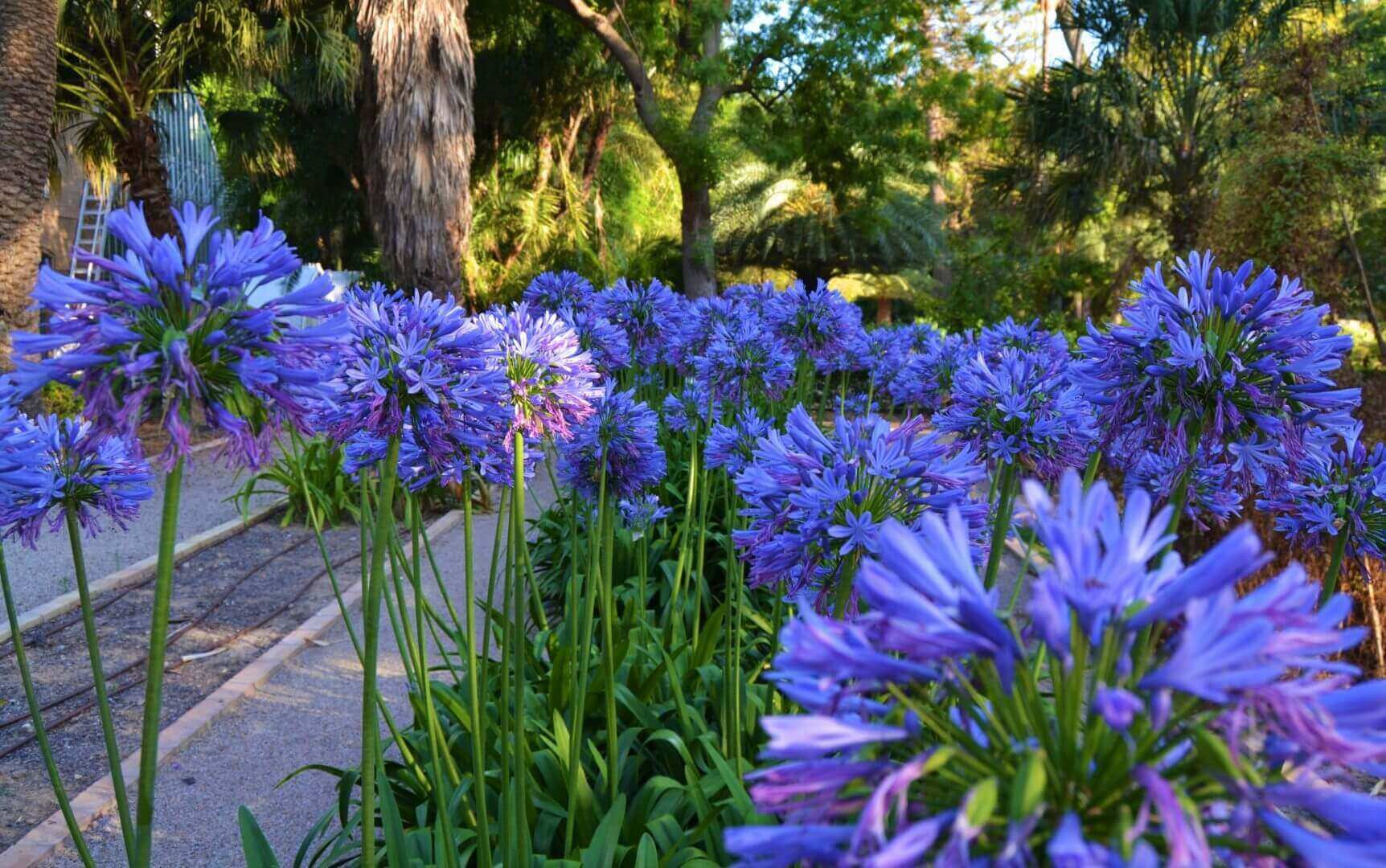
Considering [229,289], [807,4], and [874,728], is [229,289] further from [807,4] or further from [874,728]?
[807,4]

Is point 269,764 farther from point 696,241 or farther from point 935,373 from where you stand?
point 696,241

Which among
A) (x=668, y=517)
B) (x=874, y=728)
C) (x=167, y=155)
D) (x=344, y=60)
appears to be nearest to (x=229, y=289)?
(x=874, y=728)

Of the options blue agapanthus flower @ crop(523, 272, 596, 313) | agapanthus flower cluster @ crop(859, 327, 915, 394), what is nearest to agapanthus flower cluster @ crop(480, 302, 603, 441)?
blue agapanthus flower @ crop(523, 272, 596, 313)

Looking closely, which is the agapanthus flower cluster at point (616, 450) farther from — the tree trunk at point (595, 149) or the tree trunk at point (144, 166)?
the tree trunk at point (595, 149)

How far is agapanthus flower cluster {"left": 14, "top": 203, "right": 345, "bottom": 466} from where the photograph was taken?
1.19 metres

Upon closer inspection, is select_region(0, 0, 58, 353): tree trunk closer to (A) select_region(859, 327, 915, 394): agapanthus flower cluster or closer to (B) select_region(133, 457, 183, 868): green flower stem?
(A) select_region(859, 327, 915, 394): agapanthus flower cluster

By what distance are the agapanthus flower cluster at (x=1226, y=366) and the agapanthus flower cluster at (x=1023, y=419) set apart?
514 mm

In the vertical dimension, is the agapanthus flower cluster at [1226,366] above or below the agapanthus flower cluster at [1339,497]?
above

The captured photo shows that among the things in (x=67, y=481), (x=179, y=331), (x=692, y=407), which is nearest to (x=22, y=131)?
(x=692, y=407)

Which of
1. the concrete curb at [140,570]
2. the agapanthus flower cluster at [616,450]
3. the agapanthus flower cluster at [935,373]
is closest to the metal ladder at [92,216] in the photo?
the concrete curb at [140,570]

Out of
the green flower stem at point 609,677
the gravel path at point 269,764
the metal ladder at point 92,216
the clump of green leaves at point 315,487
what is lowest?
the gravel path at point 269,764

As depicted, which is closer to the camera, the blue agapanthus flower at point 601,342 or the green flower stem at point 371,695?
the green flower stem at point 371,695

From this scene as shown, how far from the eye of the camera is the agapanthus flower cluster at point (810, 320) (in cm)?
455

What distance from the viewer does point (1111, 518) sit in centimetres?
72
